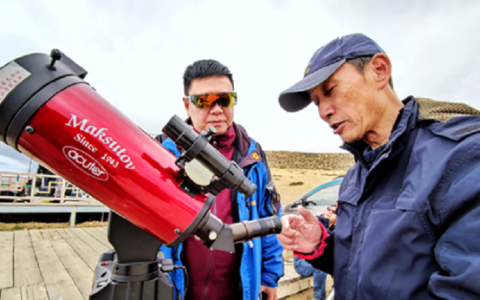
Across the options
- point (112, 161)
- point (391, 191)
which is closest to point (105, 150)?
point (112, 161)

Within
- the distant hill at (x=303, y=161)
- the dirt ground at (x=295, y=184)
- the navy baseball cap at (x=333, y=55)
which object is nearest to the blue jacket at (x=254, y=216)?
the navy baseball cap at (x=333, y=55)

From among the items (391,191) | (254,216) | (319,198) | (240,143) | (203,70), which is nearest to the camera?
(391,191)

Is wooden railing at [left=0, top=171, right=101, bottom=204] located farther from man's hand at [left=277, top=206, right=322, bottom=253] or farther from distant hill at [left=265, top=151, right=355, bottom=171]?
distant hill at [left=265, top=151, right=355, bottom=171]

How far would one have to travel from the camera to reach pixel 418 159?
3.43 feet

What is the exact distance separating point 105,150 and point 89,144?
6cm

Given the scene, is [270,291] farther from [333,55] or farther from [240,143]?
[333,55]

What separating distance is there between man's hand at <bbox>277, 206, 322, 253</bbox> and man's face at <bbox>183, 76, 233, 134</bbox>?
86 cm

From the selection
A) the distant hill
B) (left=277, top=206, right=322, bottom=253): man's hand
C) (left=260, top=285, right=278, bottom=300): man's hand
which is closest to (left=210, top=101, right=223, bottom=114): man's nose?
(left=277, top=206, right=322, bottom=253): man's hand

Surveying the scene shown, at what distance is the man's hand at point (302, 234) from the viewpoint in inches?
59.2

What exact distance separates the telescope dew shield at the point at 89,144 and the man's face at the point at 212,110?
31.9 inches

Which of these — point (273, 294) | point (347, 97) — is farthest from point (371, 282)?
point (273, 294)

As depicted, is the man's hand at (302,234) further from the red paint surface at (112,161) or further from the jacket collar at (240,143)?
the red paint surface at (112,161)

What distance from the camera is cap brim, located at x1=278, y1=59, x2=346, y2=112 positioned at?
50.9 inches

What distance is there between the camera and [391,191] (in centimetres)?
111
